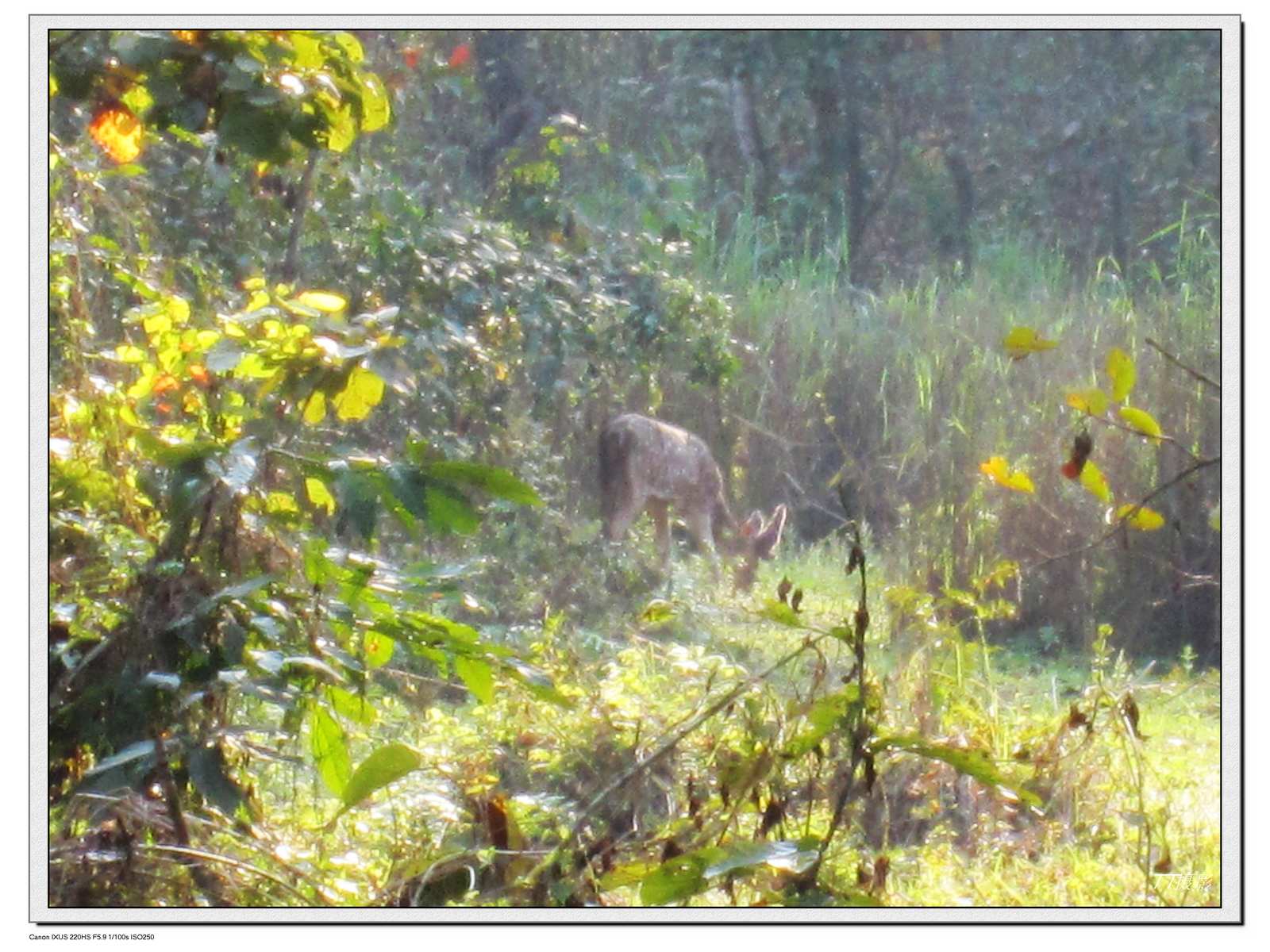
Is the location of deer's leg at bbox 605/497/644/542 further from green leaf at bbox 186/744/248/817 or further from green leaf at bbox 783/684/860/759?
green leaf at bbox 186/744/248/817

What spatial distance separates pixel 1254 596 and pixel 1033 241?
0.89m

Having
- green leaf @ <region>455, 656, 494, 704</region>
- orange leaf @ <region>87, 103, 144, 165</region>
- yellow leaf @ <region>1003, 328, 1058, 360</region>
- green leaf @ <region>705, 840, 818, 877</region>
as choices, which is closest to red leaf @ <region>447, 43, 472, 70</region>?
orange leaf @ <region>87, 103, 144, 165</region>

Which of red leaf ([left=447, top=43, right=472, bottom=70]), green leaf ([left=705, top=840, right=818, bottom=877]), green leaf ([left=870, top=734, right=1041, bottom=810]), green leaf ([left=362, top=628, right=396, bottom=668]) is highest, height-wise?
red leaf ([left=447, top=43, right=472, bottom=70])

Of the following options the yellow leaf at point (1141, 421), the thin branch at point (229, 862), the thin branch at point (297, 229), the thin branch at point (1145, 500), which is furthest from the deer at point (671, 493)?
the yellow leaf at point (1141, 421)

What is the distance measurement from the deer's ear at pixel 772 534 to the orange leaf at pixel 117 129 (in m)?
0.99

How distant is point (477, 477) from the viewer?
117 cm

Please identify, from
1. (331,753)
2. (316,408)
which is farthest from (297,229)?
(331,753)

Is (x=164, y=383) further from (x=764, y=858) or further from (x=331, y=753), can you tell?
(x=764, y=858)

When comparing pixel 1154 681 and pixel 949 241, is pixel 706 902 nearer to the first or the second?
pixel 1154 681

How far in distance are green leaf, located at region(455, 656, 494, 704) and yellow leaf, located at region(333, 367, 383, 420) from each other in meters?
0.24

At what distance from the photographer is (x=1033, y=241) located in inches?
81.0

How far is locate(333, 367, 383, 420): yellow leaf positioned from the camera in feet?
4.05

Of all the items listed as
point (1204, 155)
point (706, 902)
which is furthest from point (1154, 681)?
point (706, 902)

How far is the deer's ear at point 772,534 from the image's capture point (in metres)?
2.02
